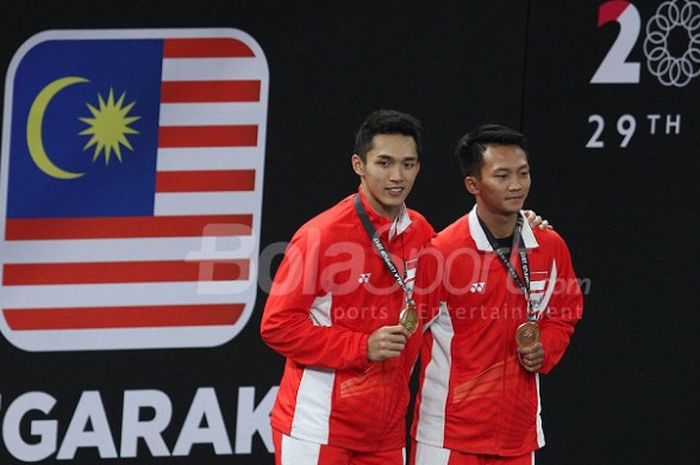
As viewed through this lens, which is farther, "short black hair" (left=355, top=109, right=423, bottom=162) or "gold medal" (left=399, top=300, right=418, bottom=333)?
"short black hair" (left=355, top=109, right=423, bottom=162)

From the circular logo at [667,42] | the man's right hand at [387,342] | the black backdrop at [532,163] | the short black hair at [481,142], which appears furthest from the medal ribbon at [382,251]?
the circular logo at [667,42]

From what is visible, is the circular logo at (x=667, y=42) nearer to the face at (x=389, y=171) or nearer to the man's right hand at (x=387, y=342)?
the face at (x=389, y=171)

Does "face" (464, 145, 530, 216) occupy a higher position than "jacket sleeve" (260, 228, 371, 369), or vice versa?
"face" (464, 145, 530, 216)

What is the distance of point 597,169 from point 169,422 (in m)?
2.07

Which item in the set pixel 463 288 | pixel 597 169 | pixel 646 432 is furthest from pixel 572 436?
pixel 463 288

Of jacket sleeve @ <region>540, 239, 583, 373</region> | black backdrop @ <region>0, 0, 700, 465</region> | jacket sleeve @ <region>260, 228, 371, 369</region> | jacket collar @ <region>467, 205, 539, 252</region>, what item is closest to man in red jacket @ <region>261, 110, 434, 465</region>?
jacket sleeve @ <region>260, 228, 371, 369</region>

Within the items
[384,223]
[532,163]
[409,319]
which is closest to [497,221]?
[384,223]

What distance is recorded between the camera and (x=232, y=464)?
19.7 ft

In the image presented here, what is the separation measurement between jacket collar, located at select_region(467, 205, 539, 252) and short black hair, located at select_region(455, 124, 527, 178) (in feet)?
0.52

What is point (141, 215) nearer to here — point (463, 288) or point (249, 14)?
point (249, 14)

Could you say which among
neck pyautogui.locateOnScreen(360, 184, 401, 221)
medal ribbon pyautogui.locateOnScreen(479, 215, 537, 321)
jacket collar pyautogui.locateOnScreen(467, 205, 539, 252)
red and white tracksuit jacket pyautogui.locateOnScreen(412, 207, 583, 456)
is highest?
neck pyautogui.locateOnScreen(360, 184, 401, 221)

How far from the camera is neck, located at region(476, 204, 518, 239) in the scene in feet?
16.7

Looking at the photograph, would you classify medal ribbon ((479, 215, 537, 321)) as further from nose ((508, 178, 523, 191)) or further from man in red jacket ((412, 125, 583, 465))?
nose ((508, 178, 523, 191))

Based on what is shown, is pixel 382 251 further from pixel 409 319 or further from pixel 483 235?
pixel 483 235
